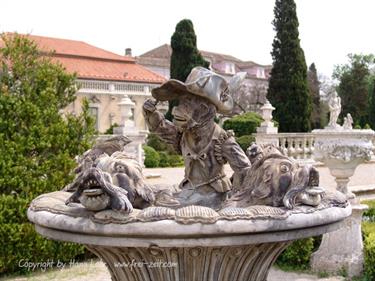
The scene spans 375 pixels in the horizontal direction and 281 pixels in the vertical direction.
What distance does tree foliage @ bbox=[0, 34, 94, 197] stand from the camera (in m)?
6.59

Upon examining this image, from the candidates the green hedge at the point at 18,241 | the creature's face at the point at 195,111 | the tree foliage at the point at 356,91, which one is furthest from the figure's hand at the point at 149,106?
the tree foliage at the point at 356,91

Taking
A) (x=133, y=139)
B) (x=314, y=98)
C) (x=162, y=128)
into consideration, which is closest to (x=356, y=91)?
(x=314, y=98)

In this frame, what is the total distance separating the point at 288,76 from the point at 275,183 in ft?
87.0

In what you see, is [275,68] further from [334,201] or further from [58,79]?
[334,201]

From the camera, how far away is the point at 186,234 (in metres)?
2.53

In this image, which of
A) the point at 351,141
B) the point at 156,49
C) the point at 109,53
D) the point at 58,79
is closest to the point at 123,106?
the point at 58,79

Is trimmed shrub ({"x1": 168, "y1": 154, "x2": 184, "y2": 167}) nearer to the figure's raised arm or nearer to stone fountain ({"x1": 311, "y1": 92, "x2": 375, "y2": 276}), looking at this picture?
stone fountain ({"x1": 311, "y1": 92, "x2": 375, "y2": 276})

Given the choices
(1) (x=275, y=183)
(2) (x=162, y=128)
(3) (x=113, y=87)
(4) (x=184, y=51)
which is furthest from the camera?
(3) (x=113, y=87)

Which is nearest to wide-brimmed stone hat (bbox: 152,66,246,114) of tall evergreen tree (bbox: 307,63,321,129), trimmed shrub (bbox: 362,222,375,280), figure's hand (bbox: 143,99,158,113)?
figure's hand (bbox: 143,99,158,113)

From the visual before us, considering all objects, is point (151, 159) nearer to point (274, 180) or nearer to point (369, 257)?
point (369, 257)

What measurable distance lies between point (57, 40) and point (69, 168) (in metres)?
31.3

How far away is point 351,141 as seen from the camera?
6273mm

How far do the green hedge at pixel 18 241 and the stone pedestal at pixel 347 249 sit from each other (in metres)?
3.62

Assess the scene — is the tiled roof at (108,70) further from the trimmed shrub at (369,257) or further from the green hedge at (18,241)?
the trimmed shrub at (369,257)
